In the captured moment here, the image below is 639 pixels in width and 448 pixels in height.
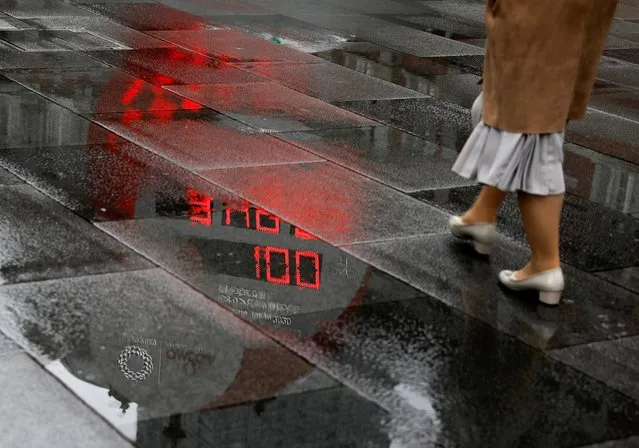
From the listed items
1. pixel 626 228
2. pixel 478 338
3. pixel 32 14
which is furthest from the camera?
pixel 32 14

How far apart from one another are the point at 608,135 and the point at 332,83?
2563 millimetres

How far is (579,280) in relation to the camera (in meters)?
6.18

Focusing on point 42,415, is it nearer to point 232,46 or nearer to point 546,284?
point 546,284

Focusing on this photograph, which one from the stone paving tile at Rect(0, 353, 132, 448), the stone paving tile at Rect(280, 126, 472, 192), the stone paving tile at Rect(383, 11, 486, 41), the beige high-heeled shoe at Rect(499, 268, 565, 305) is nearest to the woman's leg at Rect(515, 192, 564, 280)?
the beige high-heeled shoe at Rect(499, 268, 565, 305)

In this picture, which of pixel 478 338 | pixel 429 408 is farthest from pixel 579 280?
pixel 429 408

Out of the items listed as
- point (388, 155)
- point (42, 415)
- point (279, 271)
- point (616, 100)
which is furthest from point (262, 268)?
point (616, 100)

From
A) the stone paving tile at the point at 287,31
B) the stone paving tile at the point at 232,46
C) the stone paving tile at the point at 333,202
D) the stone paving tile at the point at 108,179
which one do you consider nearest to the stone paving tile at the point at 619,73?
the stone paving tile at the point at 287,31

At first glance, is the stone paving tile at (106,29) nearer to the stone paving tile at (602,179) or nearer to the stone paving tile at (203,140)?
the stone paving tile at (203,140)

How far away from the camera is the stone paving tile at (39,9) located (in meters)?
12.8

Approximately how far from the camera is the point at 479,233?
6.30 meters

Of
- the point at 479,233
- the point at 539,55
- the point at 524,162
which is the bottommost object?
the point at 479,233

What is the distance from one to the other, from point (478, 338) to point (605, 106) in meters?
6.29

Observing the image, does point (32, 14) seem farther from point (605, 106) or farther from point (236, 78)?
point (605, 106)

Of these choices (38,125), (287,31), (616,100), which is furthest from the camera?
(287,31)
